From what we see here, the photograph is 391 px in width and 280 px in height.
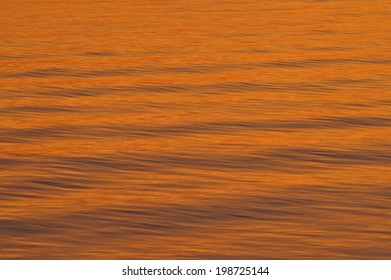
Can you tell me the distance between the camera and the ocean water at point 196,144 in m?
6.25

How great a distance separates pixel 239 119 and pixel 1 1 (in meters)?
12.1

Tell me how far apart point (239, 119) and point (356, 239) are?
3.22 metres

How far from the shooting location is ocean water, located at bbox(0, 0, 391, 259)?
6.25 meters

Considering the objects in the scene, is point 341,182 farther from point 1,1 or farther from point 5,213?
point 1,1

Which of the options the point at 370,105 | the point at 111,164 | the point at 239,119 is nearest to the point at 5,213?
the point at 111,164

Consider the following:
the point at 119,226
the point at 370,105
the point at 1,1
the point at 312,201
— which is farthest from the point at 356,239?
the point at 1,1

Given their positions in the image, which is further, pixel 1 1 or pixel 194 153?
pixel 1 1

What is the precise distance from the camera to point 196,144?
27.6 ft

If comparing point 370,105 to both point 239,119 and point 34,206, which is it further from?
point 34,206
